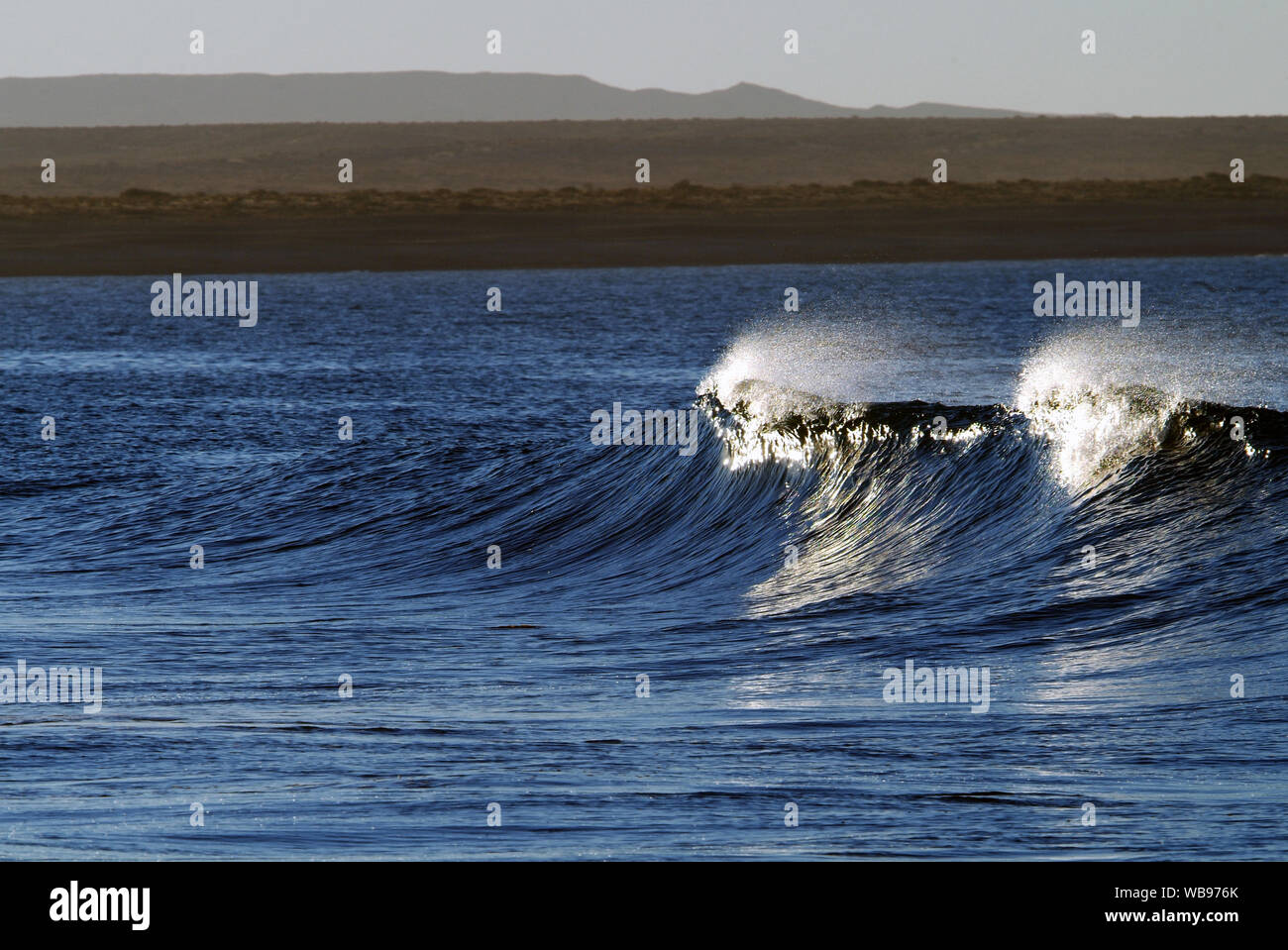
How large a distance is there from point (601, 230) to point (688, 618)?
73.4 m

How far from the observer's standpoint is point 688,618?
11375 mm

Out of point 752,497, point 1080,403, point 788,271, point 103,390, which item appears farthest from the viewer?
point 788,271

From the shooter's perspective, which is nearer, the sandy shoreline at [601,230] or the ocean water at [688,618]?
the ocean water at [688,618]

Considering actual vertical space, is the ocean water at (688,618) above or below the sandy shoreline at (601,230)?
below

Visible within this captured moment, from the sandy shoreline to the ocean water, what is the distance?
51306mm

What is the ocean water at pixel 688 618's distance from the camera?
6121 millimetres

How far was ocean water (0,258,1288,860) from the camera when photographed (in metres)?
6.12

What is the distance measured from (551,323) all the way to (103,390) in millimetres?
21628

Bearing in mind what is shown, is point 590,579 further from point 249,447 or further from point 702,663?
Answer: point 249,447

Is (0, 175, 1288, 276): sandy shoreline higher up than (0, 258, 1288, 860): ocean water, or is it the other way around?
(0, 175, 1288, 276): sandy shoreline

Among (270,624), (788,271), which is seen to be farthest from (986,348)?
(788,271)

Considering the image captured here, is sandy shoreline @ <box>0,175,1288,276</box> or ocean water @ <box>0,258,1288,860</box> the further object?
sandy shoreline @ <box>0,175,1288,276</box>

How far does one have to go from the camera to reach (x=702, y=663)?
31.7ft

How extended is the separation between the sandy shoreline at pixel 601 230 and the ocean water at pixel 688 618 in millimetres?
51306
